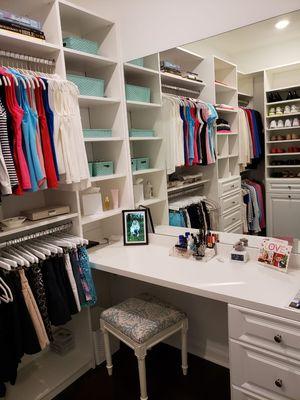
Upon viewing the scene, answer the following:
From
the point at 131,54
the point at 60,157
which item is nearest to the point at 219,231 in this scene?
the point at 60,157

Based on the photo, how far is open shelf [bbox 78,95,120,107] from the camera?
203 centimetres

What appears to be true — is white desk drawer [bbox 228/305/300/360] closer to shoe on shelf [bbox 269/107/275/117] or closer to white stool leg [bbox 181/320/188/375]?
white stool leg [bbox 181/320/188/375]

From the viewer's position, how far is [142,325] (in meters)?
1.76

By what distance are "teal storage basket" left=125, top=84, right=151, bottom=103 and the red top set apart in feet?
2.68

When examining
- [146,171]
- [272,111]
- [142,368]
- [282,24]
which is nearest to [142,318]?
[142,368]

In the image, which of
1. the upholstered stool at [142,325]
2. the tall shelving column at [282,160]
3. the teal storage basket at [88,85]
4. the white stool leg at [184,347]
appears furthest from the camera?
the teal storage basket at [88,85]

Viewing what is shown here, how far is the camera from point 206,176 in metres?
2.24

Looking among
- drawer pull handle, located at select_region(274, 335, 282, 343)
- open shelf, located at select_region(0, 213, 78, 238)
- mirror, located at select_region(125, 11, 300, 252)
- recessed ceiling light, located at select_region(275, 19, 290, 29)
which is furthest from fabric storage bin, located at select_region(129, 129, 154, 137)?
drawer pull handle, located at select_region(274, 335, 282, 343)

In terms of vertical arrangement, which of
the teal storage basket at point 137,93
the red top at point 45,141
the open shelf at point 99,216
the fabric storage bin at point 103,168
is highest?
the teal storage basket at point 137,93

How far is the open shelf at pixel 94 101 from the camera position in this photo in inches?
79.8

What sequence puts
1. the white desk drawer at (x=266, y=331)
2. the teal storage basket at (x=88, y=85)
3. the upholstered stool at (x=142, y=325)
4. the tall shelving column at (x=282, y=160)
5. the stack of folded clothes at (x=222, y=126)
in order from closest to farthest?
the white desk drawer at (x=266, y=331)
the upholstered stool at (x=142, y=325)
the tall shelving column at (x=282, y=160)
the teal storage basket at (x=88, y=85)
the stack of folded clothes at (x=222, y=126)

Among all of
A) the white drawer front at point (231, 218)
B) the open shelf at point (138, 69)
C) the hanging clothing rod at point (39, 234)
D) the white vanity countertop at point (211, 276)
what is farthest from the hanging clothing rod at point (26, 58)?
the white drawer front at point (231, 218)

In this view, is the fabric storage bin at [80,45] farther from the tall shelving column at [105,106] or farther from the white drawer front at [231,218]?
the white drawer front at [231,218]

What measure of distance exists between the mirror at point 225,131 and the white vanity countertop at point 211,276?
1.03ft
